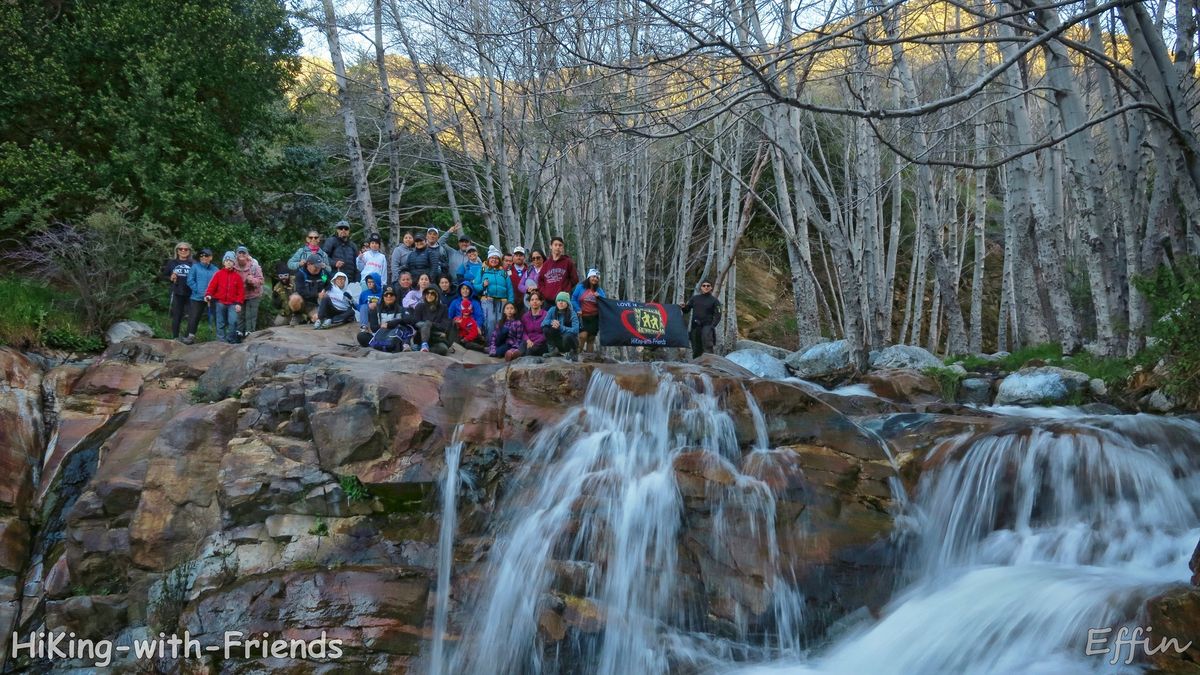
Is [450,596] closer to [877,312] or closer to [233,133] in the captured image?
[877,312]

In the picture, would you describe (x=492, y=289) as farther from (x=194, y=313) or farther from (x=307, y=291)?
(x=194, y=313)

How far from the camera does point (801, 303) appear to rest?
50.8 feet

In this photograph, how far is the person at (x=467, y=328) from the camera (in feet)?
41.2

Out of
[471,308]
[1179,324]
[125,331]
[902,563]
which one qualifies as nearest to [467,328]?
[471,308]

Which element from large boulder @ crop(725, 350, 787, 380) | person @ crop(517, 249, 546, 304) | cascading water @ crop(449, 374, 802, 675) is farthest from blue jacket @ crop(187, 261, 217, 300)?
large boulder @ crop(725, 350, 787, 380)

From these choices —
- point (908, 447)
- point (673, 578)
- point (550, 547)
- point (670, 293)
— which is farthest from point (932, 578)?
point (670, 293)

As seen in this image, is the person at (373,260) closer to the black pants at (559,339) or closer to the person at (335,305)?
the person at (335,305)

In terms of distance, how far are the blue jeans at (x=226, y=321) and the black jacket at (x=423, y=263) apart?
8.78 feet

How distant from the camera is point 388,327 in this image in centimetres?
1178

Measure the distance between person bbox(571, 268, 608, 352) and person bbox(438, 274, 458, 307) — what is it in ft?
6.25

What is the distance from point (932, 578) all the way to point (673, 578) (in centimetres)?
219

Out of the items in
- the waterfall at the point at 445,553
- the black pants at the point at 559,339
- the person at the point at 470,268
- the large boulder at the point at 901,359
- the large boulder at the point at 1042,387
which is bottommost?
the waterfall at the point at 445,553

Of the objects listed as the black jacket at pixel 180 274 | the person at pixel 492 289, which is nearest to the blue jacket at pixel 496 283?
the person at pixel 492 289

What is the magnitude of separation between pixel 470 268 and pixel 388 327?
196 cm
